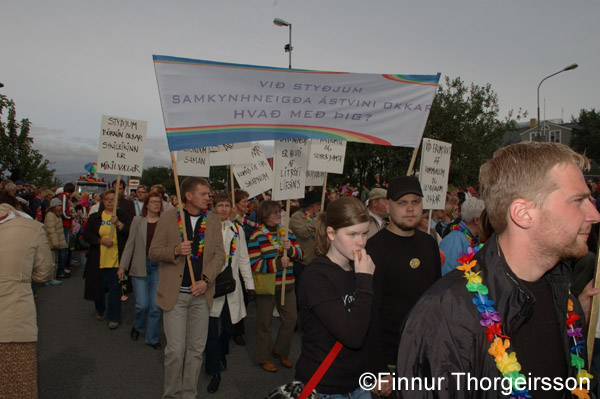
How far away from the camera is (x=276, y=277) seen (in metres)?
5.47

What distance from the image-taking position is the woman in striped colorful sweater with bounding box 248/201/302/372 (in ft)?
17.7

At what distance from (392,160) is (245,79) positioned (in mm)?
19453

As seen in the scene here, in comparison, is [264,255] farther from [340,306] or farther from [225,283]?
[340,306]

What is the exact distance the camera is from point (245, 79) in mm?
4004

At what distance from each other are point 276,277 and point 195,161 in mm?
2568

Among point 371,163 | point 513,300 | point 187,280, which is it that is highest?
point 371,163

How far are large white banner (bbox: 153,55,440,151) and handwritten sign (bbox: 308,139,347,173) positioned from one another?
1.89 m

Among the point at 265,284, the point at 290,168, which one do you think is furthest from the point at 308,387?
the point at 290,168

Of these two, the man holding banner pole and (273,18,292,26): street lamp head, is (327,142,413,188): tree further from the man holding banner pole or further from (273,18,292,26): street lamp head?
the man holding banner pole

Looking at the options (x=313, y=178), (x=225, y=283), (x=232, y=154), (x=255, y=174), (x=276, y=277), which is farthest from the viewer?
(x=313, y=178)

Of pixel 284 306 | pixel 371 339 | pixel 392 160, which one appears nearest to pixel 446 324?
pixel 371 339

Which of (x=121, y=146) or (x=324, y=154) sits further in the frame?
(x=121, y=146)

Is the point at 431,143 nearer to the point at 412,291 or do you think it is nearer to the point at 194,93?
the point at 412,291

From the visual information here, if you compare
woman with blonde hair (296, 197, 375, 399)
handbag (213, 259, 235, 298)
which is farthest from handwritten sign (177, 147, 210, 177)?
woman with blonde hair (296, 197, 375, 399)
